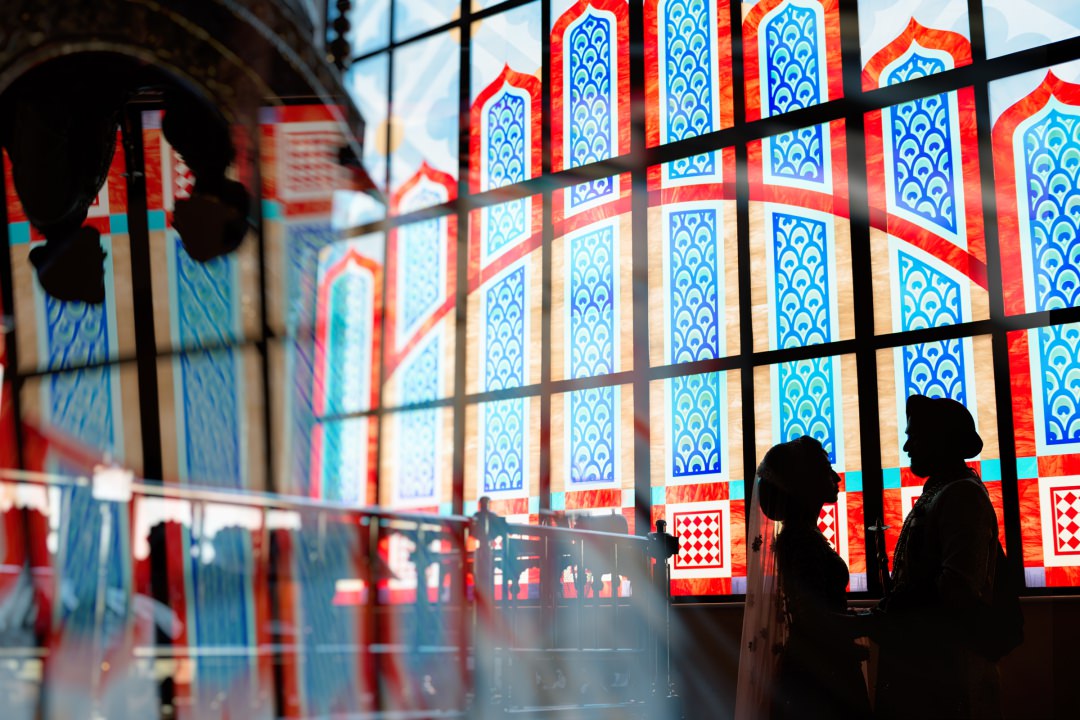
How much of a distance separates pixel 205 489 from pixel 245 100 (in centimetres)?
113

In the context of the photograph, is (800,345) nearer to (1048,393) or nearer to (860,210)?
(860,210)

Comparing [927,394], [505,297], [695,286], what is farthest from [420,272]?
[927,394]

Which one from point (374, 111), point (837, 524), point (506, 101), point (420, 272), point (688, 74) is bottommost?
point (837, 524)

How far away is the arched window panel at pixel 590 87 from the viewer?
6359 millimetres

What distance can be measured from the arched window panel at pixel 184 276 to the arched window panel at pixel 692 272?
147 inches

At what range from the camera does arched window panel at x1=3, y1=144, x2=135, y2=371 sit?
5.55 feet

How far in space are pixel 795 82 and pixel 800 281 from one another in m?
1.11

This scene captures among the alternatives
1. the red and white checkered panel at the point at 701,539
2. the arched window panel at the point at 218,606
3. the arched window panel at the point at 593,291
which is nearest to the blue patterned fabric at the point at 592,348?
the arched window panel at the point at 593,291

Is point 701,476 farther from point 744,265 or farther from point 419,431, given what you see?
point 419,431

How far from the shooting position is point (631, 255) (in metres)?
6.09

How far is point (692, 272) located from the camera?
5852 millimetres

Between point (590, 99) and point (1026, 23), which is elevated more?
point (590, 99)

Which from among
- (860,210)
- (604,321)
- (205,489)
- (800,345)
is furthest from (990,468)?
(205,489)

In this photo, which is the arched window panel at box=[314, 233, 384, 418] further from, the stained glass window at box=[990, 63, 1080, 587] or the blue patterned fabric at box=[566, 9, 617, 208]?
the stained glass window at box=[990, 63, 1080, 587]
